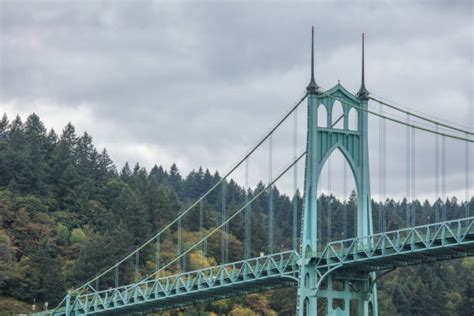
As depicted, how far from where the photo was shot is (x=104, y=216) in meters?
179

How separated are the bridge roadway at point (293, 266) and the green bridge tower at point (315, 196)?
97cm

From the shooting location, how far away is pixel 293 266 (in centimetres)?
10412

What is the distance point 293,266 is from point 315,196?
6047 mm

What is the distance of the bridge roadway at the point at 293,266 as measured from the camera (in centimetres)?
9275

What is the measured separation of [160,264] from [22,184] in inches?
1187

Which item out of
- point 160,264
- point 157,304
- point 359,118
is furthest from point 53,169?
point 359,118

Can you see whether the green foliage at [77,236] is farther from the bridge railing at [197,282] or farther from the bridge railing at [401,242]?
the bridge railing at [401,242]

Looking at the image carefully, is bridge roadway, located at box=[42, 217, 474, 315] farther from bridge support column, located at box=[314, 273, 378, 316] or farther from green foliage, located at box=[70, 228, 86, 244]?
green foliage, located at box=[70, 228, 86, 244]

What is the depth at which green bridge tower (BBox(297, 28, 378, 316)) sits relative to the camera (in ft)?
331

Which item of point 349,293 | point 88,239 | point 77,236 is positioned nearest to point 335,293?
point 349,293

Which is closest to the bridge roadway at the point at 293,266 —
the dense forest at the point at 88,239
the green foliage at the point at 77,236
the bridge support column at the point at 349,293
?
the bridge support column at the point at 349,293

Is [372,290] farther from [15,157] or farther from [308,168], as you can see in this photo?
[15,157]

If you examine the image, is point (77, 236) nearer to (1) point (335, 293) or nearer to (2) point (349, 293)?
(2) point (349, 293)

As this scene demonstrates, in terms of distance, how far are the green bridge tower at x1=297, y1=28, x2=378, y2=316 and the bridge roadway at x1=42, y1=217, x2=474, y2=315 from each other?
0.97 meters
